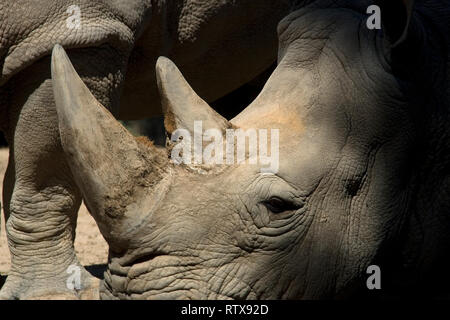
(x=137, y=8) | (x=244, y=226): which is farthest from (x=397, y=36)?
(x=137, y=8)

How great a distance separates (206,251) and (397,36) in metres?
0.92

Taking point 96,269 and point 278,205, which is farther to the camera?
point 96,269

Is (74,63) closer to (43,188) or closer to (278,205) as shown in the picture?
(43,188)

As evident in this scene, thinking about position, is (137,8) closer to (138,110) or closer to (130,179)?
(138,110)

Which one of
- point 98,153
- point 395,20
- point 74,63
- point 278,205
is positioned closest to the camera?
point 98,153

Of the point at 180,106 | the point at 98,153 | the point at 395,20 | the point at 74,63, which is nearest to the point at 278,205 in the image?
the point at 180,106

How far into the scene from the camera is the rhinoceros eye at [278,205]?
120 inches

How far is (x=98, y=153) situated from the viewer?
294cm

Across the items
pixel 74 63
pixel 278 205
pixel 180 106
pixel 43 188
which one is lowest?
pixel 43 188

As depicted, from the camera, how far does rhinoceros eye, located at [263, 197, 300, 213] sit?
305cm

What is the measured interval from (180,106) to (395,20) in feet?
2.41

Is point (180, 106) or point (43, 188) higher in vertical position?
point (180, 106)

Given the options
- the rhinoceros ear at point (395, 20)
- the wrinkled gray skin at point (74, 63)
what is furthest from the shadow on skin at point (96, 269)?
the rhinoceros ear at point (395, 20)

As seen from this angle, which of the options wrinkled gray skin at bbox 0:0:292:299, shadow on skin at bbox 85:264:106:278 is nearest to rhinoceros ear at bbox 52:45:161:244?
wrinkled gray skin at bbox 0:0:292:299
